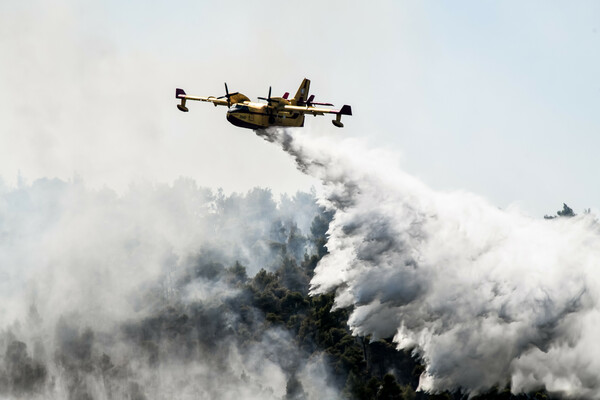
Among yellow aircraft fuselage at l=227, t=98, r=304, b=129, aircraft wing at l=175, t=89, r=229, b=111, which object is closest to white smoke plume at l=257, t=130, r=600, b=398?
yellow aircraft fuselage at l=227, t=98, r=304, b=129

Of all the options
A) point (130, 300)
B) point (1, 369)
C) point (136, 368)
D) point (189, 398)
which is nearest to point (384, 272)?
point (189, 398)

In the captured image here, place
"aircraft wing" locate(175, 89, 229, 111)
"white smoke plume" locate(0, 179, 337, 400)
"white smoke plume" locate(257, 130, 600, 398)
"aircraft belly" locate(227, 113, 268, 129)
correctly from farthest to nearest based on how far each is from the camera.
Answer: "white smoke plume" locate(0, 179, 337, 400) < "aircraft wing" locate(175, 89, 229, 111) < "aircraft belly" locate(227, 113, 268, 129) < "white smoke plume" locate(257, 130, 600, 398)

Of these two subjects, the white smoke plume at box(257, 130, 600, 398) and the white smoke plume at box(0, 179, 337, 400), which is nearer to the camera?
the white smoke plume at box(257, 130, 600, 398)

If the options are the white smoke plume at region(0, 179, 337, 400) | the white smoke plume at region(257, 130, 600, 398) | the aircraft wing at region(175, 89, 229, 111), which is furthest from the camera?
the white smoke plume at region(0, 179, 337, 400)

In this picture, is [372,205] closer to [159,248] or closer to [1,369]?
[1,369]


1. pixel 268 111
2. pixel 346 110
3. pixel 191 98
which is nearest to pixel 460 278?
pixel 346 110

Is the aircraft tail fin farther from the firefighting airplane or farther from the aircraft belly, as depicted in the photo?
the aircraft belly
